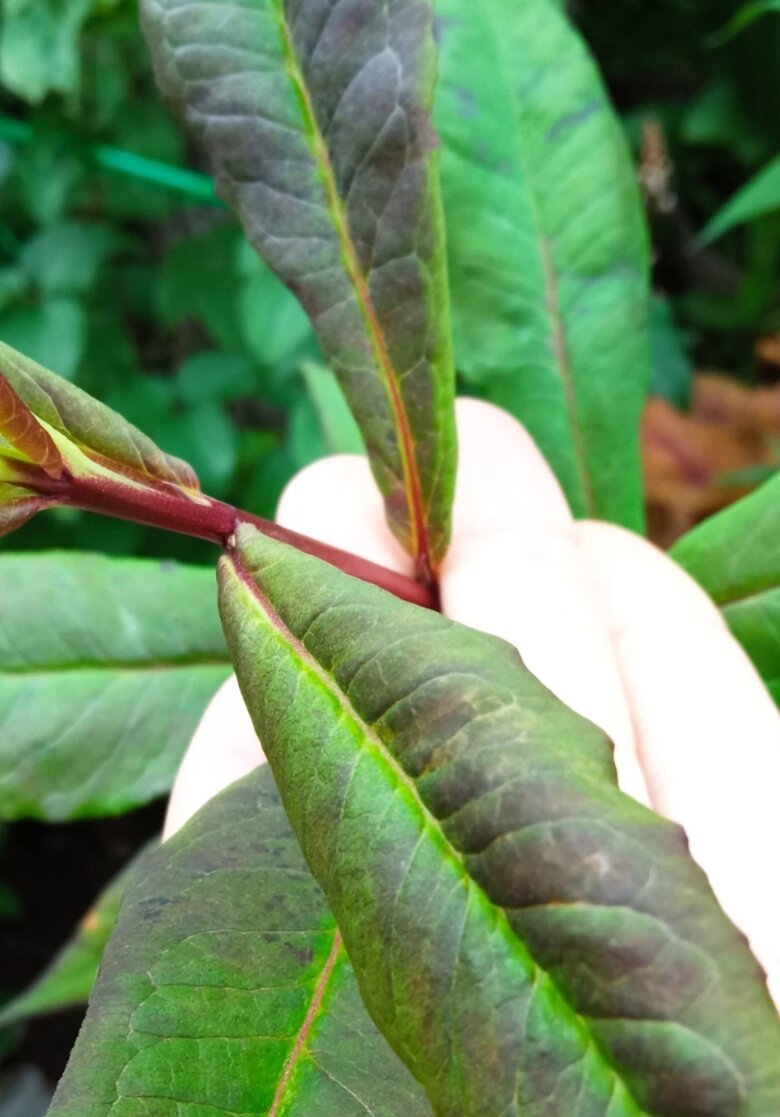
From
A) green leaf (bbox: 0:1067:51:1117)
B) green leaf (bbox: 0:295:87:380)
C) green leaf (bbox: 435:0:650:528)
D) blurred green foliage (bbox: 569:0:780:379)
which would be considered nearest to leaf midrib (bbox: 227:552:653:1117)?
green leaf (bbox: 435:0:650:528)

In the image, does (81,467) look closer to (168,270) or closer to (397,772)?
(397,772)

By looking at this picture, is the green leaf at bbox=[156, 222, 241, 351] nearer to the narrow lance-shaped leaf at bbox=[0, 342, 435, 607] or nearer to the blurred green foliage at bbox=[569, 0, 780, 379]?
the blurred green foliage at bbox=[569, 0, 780, 379]

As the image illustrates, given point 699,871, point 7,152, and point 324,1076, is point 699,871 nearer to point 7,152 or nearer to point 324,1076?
point 324,1076

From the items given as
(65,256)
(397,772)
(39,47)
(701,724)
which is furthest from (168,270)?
(397,772)

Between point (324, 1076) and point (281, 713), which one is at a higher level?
point (281, 713)

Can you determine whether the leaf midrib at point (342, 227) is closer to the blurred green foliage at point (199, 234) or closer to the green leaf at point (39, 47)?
the blurred green foliage at point (199, 234)

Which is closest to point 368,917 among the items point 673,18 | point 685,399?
point 685,399
